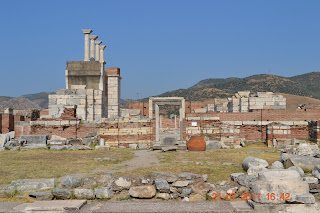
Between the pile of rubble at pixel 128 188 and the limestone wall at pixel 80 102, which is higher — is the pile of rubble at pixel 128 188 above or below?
below

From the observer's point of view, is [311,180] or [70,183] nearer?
[70,183]

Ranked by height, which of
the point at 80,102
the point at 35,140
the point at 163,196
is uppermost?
the point at 80,102

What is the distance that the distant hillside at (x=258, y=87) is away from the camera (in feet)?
252

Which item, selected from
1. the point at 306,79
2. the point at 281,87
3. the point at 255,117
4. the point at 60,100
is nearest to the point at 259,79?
the point at 281,87

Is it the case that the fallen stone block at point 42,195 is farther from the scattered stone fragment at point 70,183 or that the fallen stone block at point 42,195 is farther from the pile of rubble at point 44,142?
the pile of rubble at point 44,142

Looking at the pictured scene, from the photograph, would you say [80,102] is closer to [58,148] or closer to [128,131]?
[128,131]

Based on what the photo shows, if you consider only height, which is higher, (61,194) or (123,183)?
(123,183)


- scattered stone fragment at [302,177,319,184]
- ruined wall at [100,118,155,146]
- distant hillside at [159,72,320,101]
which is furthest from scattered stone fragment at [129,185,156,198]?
distant hillside at [159,72,320,101]

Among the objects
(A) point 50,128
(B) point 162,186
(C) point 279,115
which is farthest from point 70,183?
(C) point 279,115

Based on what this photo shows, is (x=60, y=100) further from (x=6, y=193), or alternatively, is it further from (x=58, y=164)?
(x=6, y=193)

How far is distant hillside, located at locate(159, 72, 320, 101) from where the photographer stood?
7694cm

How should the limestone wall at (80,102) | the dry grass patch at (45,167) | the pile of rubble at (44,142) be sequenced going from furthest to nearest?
1. the limestone wall at (80,102)
2. the pile of rubble at (44,142)
3. the dry grass patch at (45,167)

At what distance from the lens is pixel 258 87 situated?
270 feet

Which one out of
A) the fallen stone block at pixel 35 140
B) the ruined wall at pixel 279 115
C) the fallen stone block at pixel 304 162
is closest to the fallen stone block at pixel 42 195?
the fallen stone block at pixel 304 162
